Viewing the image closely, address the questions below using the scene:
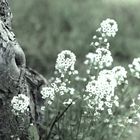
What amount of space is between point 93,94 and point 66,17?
196 inches

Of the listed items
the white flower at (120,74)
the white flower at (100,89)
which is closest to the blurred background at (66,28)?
the white flower at (120,74)

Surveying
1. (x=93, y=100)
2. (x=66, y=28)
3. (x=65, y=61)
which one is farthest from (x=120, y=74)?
(x=66, y=28)

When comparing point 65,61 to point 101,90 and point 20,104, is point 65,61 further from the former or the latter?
point 20,104

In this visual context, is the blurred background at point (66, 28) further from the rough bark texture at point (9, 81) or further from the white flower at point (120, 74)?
the rough bark texture at point (9, 81)

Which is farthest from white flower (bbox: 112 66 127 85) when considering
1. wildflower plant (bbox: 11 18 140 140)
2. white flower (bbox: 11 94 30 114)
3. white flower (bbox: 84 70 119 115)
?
white flower (bbox: 11 94 30 114)

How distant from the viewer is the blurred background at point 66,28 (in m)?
7.84

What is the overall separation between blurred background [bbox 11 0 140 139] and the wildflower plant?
2.69m

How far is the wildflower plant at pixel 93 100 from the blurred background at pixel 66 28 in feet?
8.84

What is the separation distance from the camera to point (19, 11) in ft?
27.1

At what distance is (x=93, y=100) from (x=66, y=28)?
4.89 meters

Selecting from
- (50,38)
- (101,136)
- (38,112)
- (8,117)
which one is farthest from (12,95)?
Answer: (50,38)

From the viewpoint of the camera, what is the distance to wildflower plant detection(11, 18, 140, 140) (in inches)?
156

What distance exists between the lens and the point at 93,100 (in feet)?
13.4

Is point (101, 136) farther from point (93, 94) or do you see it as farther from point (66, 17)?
point (66, 17)
